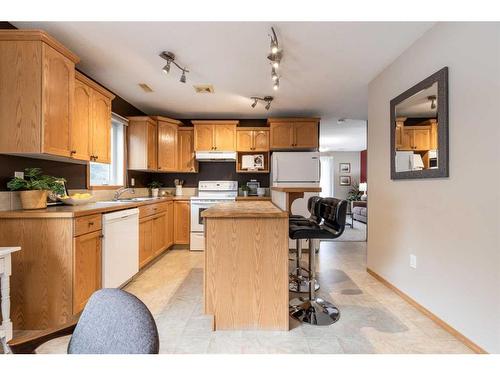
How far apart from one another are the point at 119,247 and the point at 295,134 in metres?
3.29

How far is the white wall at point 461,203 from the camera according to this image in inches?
62.9

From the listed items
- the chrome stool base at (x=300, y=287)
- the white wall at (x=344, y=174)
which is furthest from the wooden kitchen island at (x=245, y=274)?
the white wall at (x=344, y=174)

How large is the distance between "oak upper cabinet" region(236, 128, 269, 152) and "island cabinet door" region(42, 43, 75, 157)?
2.81 metres

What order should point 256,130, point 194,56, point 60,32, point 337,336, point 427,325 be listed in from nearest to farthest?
1. point 337,336
2. point 427,325
3. point 60,32
4. point 194,56
5. point 256,130

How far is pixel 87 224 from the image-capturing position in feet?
7.08

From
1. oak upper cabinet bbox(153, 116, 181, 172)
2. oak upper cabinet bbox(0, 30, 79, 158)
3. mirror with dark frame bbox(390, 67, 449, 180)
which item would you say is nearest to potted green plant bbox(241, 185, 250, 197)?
oak upper cabinet bbox(153, 116, 181, 172)

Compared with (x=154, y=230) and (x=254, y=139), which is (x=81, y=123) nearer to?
(x=154, y=230)

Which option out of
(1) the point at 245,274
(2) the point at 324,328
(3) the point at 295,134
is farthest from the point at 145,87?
(2) the point at 324,328

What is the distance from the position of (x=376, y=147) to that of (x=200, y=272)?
265 cm

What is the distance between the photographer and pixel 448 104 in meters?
1.95

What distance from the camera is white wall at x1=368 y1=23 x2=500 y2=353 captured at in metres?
1.60

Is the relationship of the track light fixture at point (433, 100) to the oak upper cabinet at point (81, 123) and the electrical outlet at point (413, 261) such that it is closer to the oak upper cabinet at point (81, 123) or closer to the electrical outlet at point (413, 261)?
the electrical outlet at point (413, 261)

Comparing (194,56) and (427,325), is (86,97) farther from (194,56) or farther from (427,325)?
(427,325)
